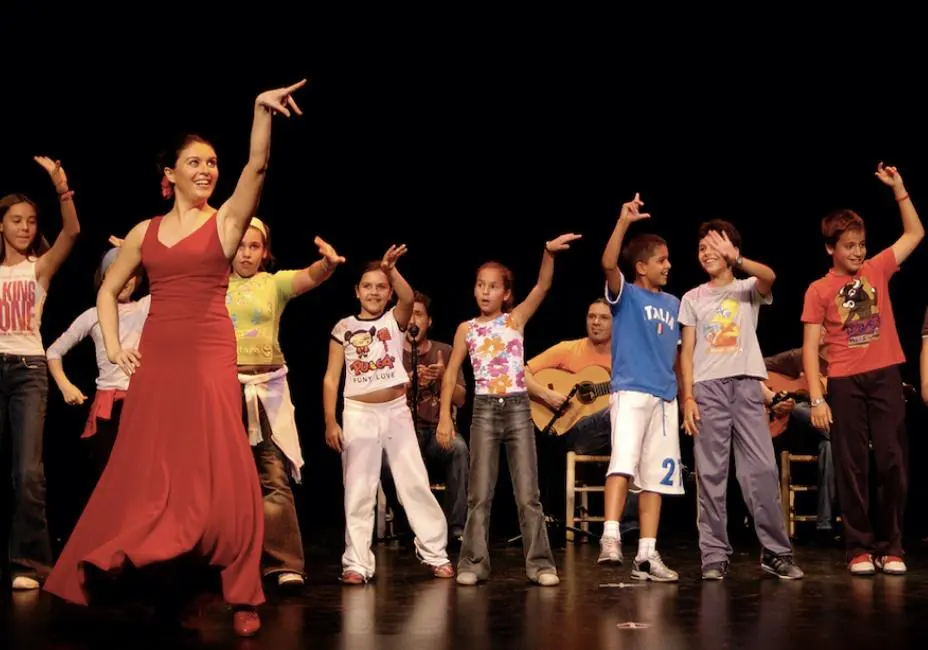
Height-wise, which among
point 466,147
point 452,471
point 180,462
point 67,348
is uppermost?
point 466,147

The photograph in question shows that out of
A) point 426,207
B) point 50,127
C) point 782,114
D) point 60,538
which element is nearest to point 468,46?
point 426,207

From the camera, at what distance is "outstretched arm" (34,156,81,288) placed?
4.31 meters

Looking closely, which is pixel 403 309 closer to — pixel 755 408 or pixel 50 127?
pixel 755 408

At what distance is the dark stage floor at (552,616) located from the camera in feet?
10.4

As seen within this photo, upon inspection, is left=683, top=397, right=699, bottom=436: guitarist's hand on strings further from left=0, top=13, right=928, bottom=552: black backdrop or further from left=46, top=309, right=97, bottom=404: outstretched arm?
left=0, top=13, right=928, bottom=552: black backdrop

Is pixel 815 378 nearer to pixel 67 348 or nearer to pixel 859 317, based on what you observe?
pixel 859 317

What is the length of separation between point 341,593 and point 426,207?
372cm

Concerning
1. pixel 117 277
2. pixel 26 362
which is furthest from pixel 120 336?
pixel 117 277

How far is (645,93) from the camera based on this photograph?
714cm

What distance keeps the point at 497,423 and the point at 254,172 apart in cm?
162

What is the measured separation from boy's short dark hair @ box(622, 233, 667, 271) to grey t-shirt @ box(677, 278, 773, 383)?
24 centimetres

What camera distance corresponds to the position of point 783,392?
6.36 metres

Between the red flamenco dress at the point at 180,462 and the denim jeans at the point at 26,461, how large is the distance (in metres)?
1.19

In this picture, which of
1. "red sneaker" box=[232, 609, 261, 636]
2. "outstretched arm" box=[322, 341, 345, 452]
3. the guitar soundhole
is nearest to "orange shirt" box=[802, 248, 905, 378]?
the guitar soundhole
